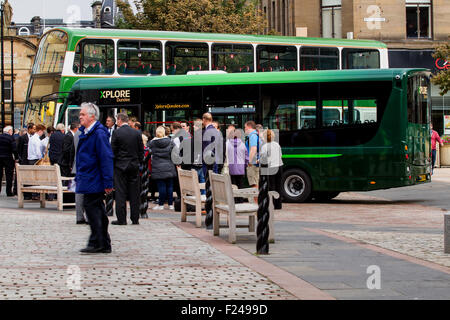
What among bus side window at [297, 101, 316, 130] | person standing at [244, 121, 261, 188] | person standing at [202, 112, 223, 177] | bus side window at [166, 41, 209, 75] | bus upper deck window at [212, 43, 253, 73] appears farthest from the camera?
bus upper deck window at [212, 43, 253, 73]

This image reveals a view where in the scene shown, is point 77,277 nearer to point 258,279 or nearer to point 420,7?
point 258,279

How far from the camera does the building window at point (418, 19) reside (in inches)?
1533

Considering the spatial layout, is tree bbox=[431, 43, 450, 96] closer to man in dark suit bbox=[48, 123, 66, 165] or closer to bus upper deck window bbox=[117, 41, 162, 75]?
bus upper deck window bbox=[117, 41, 162, 75]

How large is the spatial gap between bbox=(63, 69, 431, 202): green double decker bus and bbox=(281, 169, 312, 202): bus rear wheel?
0.02 meters

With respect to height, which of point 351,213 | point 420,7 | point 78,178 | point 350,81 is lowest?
point 351,213

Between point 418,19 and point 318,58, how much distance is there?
16.1m

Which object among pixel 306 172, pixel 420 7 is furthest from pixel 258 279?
pixel 420 7

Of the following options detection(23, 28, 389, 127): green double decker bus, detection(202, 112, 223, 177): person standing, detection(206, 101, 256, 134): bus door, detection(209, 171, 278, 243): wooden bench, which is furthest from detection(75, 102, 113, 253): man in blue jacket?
detection(23, 28, 389, 127): green double decker bus

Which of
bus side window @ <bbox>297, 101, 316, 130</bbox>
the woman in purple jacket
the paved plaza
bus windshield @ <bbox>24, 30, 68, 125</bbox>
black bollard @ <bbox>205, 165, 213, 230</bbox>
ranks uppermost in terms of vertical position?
bus windshield @ <bbox>24, 30, 68, 125</bbox>

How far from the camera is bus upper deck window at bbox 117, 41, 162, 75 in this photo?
914 inches

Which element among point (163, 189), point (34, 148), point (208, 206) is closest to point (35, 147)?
point (34, 148)

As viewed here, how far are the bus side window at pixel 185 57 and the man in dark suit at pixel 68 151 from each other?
7.28 meters

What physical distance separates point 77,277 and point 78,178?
2345mm
